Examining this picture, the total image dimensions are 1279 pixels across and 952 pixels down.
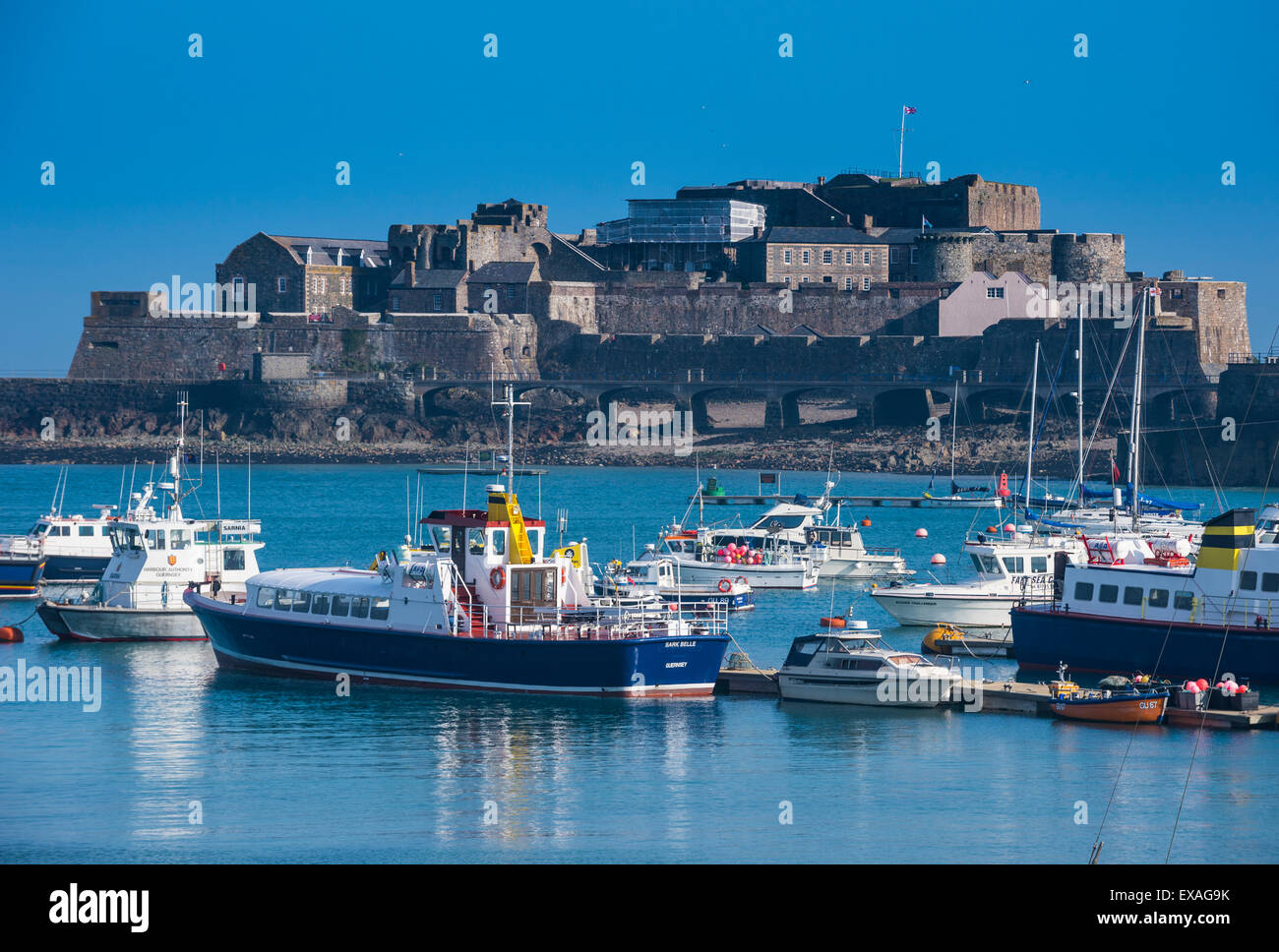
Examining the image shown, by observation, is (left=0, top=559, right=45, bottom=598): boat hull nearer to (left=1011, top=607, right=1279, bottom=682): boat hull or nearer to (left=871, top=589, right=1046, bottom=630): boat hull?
(left=871, top=589, right=1046, bottom=630): boat hull

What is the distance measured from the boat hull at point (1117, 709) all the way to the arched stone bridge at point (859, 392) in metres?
69.5

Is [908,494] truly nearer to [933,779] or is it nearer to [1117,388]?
[1117,388]

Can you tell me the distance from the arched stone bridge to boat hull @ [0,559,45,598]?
54.9 metres

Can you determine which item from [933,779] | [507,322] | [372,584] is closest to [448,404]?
[507,322]

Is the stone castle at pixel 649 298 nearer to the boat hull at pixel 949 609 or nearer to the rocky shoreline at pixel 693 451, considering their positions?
the rocky shoreline at pixel 693 451

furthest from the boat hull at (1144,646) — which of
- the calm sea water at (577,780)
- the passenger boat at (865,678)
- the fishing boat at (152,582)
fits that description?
the fishing boat at (152,582)

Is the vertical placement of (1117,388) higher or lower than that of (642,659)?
higher

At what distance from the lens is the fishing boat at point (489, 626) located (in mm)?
30766

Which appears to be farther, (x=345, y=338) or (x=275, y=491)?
(x=345, y=338)

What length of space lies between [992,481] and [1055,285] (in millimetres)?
27622

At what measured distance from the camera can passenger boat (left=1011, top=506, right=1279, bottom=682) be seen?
101 ft
